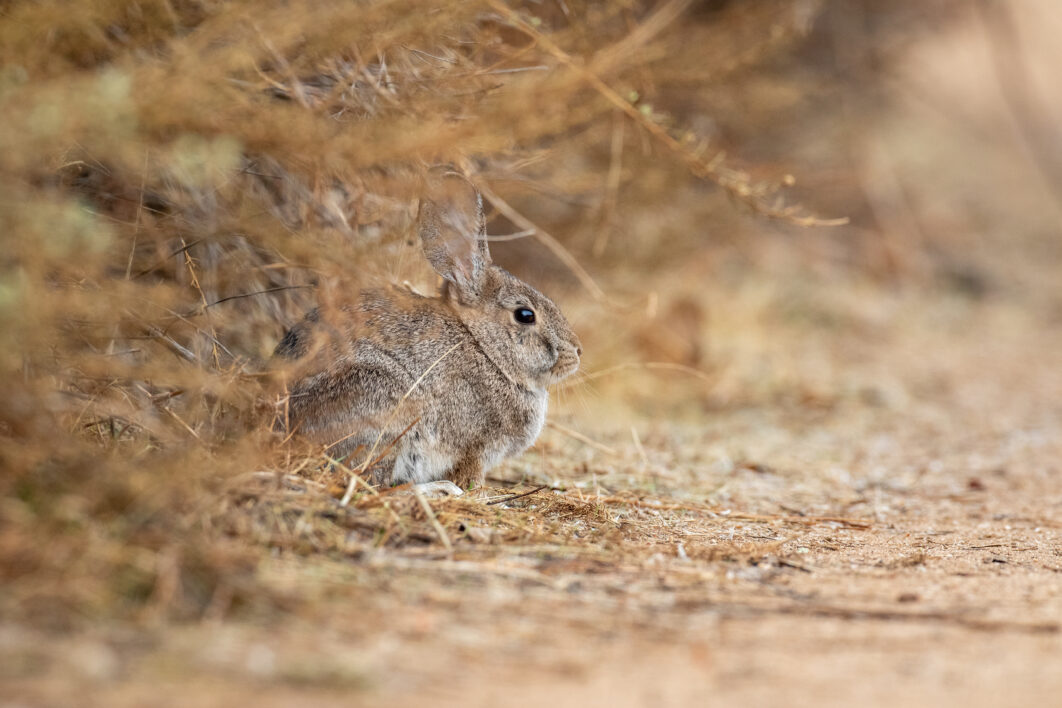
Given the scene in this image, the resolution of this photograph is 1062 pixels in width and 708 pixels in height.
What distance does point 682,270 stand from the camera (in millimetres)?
8961

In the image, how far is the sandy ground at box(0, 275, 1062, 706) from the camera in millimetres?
2404

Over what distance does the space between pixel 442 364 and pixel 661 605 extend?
1689 millimetres

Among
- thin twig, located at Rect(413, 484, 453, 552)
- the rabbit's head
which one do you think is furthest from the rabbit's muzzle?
thin twig, located at Rect(413, 484, 453, 552)

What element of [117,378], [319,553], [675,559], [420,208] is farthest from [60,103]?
[675,559]

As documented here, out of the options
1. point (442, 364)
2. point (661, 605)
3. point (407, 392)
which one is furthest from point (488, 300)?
point (661, 605)

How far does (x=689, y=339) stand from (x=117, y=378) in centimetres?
507

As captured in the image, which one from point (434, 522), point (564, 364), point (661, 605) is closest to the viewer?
point (661, 605)

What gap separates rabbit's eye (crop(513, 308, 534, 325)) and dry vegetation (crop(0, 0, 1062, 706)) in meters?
0.49

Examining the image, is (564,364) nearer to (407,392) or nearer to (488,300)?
(488,300)

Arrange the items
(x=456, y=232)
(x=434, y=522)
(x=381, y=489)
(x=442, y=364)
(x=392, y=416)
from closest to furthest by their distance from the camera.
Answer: (x=434, y=522) < (x=381, y=489) < (x=392, y=416) < (x=442, y=364) < (x=456, y=232)

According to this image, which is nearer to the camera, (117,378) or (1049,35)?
(117,378)

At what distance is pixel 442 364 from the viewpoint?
14.7 ft

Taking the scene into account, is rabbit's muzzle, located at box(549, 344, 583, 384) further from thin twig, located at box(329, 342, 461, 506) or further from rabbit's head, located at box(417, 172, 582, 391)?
thin twig, located at box(329, 342, 461, 506)

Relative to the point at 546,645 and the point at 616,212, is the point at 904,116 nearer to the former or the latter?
the point at 616,212
